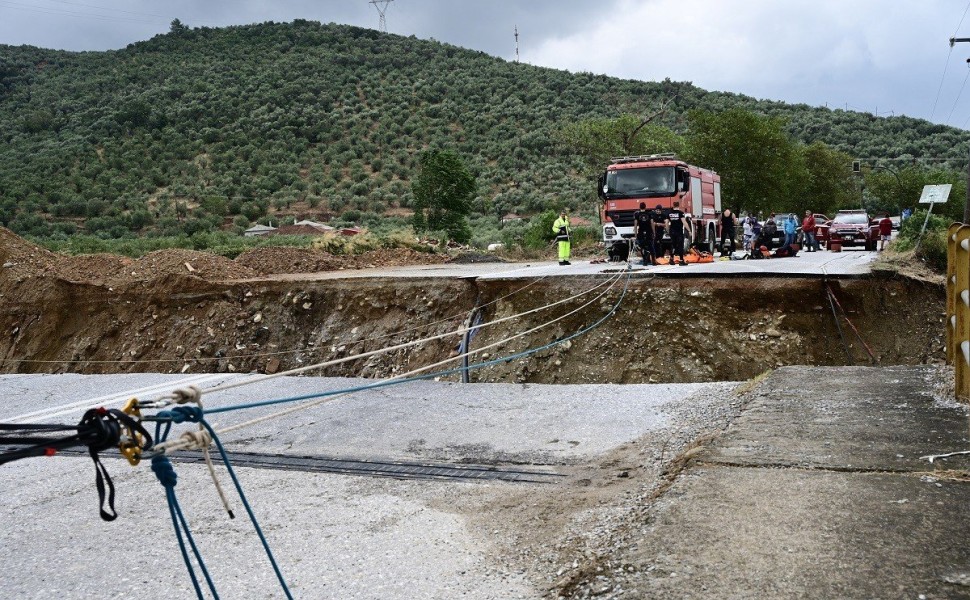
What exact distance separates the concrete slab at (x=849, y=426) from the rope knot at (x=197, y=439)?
12.9 ft

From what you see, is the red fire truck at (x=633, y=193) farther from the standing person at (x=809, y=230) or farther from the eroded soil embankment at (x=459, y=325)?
the standing person at (x=809, y=230)

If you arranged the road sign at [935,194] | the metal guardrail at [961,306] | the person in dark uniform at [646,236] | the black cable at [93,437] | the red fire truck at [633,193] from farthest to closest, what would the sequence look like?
1. the road sign at [935,194]
2. the red fire truck at [633,193]
3. the person in dark uniform at [646,236]
4. the metal guardrail at [961,306]
5. the black cable at [93,437]

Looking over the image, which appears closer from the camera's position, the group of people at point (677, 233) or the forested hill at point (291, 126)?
the group of people at point (677, 233)

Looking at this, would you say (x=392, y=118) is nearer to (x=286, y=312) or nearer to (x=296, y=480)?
(x=286, y=312)

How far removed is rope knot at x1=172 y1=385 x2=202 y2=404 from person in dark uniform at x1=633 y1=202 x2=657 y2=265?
17141 millimetres

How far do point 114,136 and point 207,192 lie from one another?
13312mm

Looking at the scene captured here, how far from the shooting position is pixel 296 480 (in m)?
8.01

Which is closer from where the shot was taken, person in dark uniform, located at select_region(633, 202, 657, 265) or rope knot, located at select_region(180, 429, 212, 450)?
rope knot, located at select_region(180, 429, 212, 450)

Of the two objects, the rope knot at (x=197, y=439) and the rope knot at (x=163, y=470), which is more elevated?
the rope knot at (x=197, y=439)

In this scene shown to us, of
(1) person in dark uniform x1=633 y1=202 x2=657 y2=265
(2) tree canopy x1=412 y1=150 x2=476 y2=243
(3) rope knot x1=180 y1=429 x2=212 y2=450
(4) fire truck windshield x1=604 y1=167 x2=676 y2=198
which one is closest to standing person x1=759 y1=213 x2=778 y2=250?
(4) fire truck windshield x1=604 y1=167 x2=676 y2=198

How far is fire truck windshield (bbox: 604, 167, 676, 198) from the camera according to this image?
854 inches

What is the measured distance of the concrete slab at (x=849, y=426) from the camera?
227 inches

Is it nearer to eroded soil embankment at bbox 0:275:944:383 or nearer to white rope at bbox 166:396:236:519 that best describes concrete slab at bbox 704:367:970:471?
white rope at bbox 166:396:236:519

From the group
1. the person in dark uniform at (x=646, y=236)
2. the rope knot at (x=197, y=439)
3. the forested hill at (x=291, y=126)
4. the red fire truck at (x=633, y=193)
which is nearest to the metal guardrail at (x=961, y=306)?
the rope knot at (x=197, y=439)
